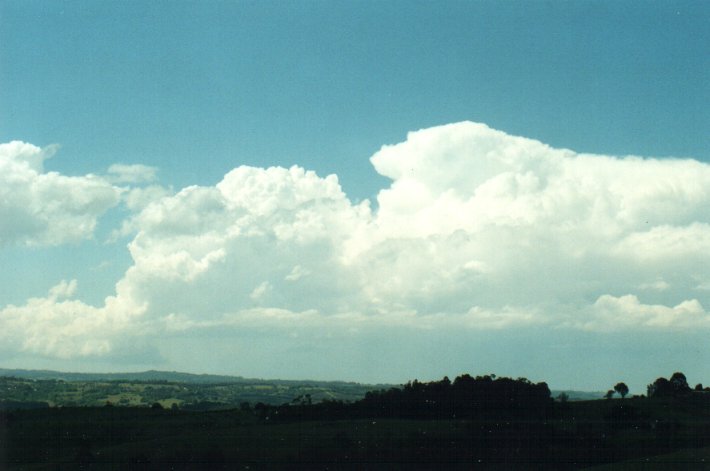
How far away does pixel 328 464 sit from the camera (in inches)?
3346

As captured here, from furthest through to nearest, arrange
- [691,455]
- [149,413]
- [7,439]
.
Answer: [149,413]
[7,439]
[691,455]

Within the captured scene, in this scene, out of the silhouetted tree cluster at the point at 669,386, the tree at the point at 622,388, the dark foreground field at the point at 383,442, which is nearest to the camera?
the dark foreground field at the point at 383,442

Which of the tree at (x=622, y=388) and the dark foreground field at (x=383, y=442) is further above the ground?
the tree at (x=622, y=388)

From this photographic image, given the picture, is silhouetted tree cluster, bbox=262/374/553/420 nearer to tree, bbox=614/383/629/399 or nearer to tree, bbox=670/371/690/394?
tree, bbox=670/371/690/394

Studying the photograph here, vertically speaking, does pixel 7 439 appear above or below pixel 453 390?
below

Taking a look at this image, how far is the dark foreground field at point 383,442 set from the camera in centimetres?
8469

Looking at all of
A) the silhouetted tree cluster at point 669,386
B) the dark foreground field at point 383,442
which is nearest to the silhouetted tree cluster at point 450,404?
the dark foreground field at point 383,442

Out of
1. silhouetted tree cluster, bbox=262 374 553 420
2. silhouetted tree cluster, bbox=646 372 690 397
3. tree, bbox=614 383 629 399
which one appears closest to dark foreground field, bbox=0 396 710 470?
silhouetted tree cluster, bbox=262 374 553 420

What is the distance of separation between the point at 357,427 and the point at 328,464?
21.9 m

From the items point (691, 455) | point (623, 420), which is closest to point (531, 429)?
point (623, 420)

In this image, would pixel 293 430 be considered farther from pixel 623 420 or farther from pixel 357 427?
pixel 623 420

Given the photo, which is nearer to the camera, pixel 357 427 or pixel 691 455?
pixel 691 455

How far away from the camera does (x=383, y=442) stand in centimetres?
9512

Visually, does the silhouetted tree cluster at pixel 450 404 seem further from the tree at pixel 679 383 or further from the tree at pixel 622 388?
the tree at pixel 622 388
